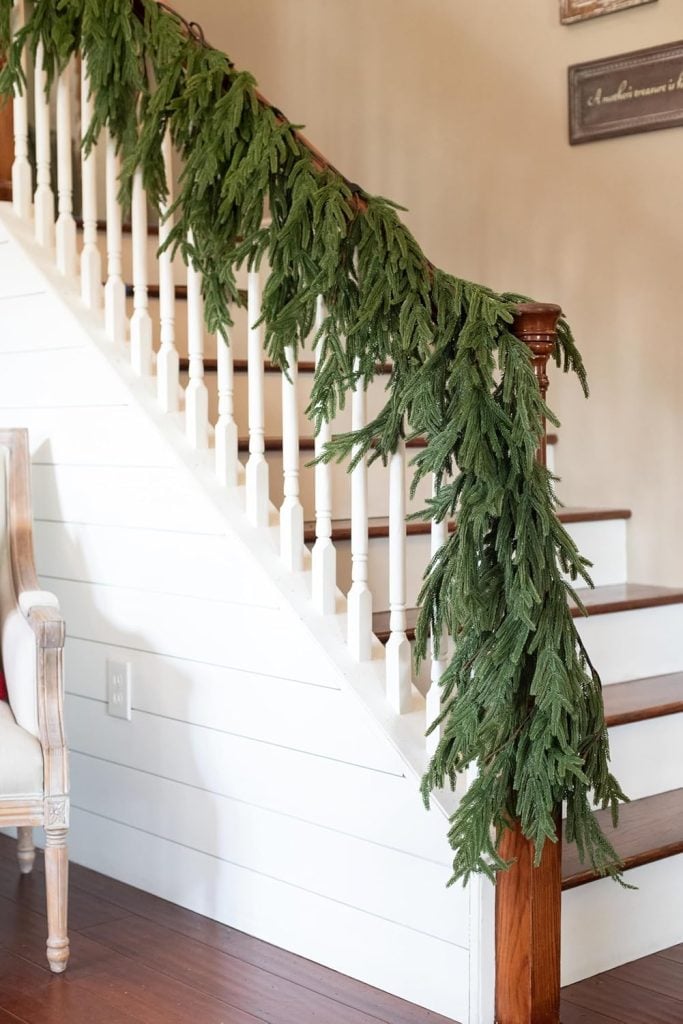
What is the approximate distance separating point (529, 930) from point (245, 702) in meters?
0.80

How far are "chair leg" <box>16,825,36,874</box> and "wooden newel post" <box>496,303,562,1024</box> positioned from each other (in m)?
1.29

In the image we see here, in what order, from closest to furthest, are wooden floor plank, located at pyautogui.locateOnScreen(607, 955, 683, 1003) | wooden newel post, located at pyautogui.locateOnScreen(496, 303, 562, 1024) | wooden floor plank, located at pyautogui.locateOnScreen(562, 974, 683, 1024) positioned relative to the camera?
1. wooden newel post, located at pyautogui.locateOnScreen(496, 303, 562, 1024)
2. wooden floor plank, located at pyautogui.locateOnScreen(562, 974, 683, 1024)
3. wooden floor plank, located at pyautogui.locateOnScreen(607, 955, 683, 1003)

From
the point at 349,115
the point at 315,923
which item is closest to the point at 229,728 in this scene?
the point at 315,923

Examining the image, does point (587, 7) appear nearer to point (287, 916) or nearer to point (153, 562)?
point (153, 562)

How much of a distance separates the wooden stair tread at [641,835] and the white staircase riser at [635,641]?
0.31 metres

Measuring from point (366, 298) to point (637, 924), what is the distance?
4.23 ft

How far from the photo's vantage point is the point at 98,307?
9.75ft

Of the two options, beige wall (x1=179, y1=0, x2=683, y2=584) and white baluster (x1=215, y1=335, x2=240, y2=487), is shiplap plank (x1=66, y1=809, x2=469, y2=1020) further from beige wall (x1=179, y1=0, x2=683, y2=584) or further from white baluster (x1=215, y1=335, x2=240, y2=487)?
beige wall (x1=179, y1=0, x2=683, y2=584)

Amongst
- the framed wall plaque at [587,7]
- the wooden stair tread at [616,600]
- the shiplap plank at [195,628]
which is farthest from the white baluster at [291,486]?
the framed wall plaque at [587,7]

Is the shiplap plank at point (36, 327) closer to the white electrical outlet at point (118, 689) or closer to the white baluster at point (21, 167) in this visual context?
the white baluster at point (21, 167)

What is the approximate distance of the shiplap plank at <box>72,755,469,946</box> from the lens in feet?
7.55

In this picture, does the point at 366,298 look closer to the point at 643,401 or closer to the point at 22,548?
the point at 22,548

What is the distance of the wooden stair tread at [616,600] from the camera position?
2693 mm

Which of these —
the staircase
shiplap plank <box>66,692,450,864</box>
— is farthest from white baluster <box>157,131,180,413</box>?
shiplap plank <box>66,692,450,864</box>
